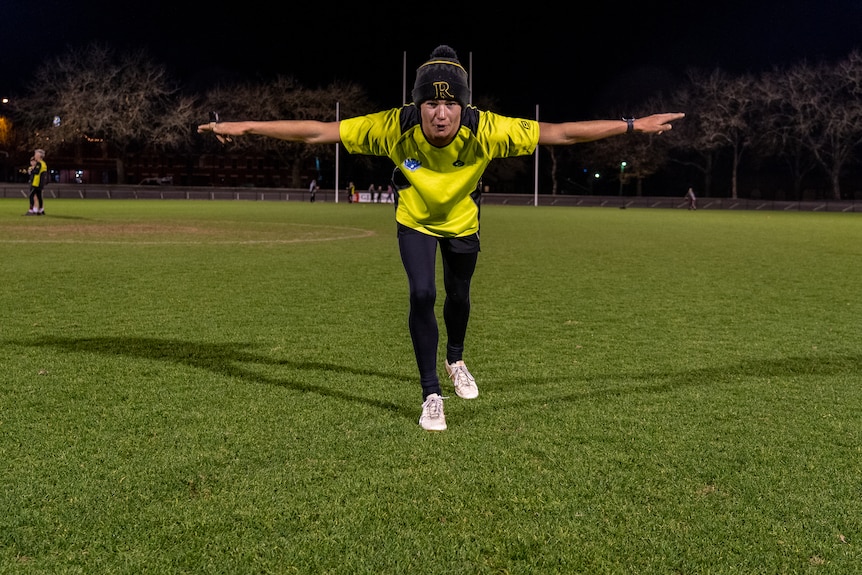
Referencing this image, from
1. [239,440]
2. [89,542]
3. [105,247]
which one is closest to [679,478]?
[239,440]

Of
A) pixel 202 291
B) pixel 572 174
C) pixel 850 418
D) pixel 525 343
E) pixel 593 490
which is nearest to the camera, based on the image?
pixel 593 490

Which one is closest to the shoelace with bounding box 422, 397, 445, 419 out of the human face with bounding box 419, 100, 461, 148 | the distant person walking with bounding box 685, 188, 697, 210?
the human face with bounding box 419, 100, 461, 148

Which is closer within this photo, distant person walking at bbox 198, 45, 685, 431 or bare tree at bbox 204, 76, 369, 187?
distant person walking at bbox 198, 45, 685, 431

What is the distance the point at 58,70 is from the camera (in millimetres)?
69938

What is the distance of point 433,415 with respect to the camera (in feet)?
15.7

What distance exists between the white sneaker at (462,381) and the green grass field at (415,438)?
11 cm

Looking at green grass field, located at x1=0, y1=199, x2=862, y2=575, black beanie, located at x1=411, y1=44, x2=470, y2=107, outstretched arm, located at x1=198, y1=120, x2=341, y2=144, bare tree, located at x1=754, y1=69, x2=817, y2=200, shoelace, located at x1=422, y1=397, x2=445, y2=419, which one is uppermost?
bare tree, located at x1=754, y1=69, x2=817, y2=200

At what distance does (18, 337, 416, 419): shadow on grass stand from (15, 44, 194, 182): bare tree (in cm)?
6517

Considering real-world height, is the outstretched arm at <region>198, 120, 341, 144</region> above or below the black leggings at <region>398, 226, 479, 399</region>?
above

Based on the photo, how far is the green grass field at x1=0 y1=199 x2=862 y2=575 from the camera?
3.17m

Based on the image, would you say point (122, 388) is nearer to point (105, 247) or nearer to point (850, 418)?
point (850, 418)

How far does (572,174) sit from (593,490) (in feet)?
260

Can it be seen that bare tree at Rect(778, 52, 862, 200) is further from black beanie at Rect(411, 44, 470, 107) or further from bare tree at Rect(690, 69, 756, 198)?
black beanie at Rect(411, 44, 470, 107)

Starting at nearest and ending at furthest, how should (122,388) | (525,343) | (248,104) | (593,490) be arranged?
(593,490), (122,388), (525,343), (248,104)
